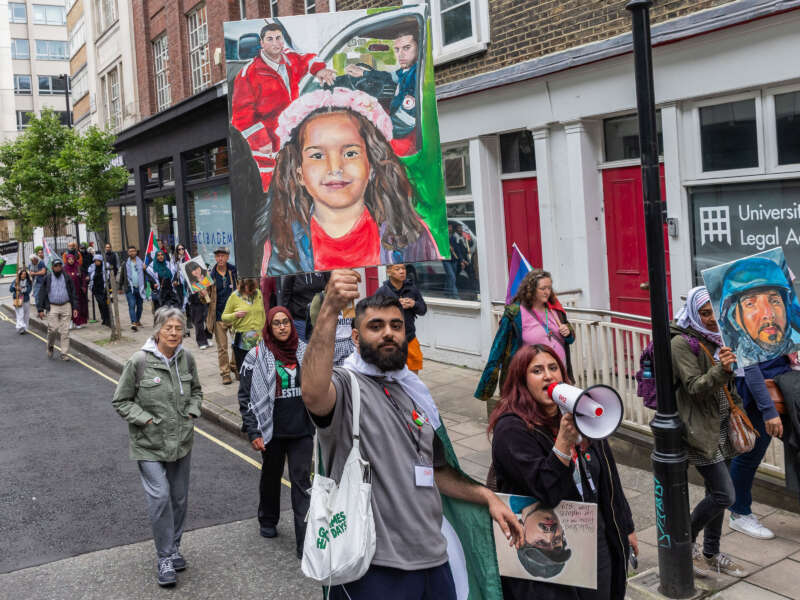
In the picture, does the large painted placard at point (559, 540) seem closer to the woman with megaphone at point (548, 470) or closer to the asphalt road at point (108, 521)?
the woman with megaphone at point (548, 470)

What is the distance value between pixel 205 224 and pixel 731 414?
714 inches

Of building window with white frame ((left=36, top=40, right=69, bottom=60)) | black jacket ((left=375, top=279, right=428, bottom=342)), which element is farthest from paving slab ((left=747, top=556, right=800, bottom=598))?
building window with white frame ((left=36, top=40, right=69, bottom=60))

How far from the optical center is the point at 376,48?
203 inches

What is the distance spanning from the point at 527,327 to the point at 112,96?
25994 mm

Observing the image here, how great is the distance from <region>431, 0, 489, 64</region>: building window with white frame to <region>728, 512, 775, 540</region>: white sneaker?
7.74 metres

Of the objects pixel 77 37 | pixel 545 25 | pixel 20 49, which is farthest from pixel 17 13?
pixel 545 25

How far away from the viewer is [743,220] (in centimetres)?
851

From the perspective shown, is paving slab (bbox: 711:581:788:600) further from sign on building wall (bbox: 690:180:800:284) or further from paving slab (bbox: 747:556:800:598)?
sign on building wall (bbox: 690:180:800:284)

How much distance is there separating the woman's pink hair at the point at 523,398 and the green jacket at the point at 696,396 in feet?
5.29

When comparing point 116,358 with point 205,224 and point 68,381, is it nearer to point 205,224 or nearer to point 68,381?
point 68,381

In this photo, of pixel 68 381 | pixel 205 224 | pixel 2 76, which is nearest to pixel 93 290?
pixel 205 224

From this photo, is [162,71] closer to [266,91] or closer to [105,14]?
[105,14]

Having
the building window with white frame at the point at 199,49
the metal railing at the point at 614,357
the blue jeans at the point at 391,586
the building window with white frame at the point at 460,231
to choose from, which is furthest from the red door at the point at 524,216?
the building window with white frame at the point at 199,49

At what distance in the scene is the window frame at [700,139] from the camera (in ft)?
27.2
